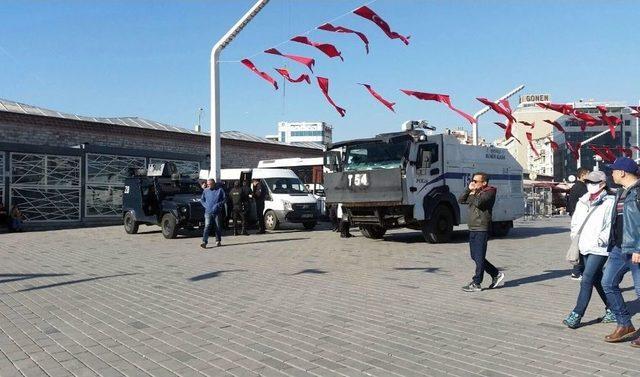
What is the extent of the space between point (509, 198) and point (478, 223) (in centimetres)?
1077

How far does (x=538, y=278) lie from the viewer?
9.35 m

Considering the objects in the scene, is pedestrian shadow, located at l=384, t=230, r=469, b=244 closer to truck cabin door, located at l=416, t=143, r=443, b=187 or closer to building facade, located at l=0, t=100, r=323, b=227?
truck cabin door, located at l=416, t=143, r=443, b=187

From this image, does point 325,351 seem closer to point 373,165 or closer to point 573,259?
point 573,259

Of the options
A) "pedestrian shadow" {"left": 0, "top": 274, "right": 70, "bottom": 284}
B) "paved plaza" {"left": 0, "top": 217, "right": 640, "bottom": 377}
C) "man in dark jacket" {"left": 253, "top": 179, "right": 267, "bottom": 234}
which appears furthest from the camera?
"man in dark jacket" {"left": 253, "top": 179, "right": 267, "bottom": 234}

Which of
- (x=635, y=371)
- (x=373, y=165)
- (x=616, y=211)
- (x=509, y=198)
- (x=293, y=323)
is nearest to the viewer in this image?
(x=635, y=371)

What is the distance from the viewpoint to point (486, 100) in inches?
614

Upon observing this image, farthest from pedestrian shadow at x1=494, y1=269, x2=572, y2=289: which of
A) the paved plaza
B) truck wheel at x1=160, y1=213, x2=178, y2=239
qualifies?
truck wheel at x1=160, y1=213, x2=178, y2=239

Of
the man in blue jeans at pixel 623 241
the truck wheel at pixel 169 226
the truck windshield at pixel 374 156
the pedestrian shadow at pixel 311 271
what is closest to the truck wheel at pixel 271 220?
the truck wheel at pixel 169 226

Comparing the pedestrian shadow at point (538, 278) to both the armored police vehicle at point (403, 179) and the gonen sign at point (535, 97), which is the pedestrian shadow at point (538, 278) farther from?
the gonen sign at point (535, 97)

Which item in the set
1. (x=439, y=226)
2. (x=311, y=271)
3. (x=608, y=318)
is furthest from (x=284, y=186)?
(x=608, y=318)

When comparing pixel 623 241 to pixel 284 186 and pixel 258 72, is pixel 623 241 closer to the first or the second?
pixel 258 72

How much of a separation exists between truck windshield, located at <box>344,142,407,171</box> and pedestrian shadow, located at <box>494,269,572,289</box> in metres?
5.17

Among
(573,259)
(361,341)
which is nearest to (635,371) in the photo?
(361,341)

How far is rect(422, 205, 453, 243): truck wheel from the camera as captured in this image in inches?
586
